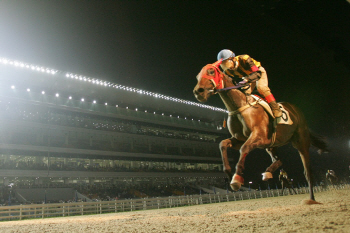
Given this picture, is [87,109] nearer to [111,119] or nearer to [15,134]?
[111,119]

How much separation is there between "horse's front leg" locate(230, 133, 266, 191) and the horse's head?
0.88 meters

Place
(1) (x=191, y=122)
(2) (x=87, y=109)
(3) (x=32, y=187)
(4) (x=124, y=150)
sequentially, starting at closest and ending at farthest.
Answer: (3) (x=32, y=187)
(2) (x=87, y=109)
(4) (x=124, y=150)
(1) (x=191, y=122)

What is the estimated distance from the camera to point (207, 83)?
12.0ft

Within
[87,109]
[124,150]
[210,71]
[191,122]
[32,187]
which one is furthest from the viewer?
[191,122]

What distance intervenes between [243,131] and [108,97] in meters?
28.3

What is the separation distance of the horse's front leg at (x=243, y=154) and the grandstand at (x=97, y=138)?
638 inches

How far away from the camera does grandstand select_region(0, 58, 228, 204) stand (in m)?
23.0

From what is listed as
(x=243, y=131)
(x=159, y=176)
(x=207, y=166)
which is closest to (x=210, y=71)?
(x=243, y=131)

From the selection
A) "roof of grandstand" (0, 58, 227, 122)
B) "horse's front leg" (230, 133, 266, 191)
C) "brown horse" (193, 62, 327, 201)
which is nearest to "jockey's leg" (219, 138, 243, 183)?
"brown horse" (193, 62, 327, 201)

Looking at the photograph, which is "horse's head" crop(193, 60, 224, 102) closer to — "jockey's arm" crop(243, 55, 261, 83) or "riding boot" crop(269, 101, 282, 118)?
"jockey's arm" crop(243, 55, 261, 83)

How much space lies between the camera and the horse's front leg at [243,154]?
10.8ft

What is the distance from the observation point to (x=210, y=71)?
379 centimetres

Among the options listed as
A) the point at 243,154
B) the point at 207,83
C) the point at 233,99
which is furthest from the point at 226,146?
the point at 207,83

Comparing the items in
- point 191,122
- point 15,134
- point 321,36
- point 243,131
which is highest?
point 191,122
